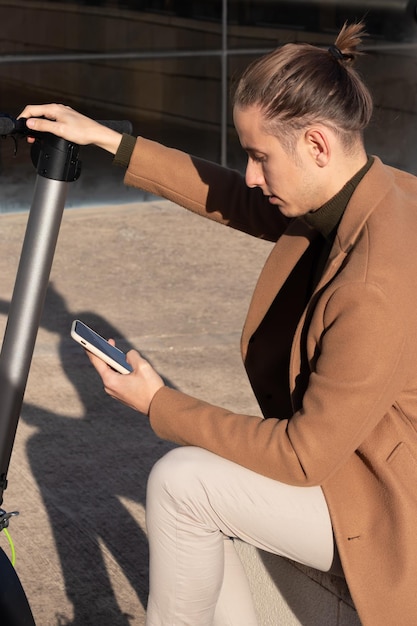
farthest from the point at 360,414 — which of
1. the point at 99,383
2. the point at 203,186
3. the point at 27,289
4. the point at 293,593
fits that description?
the point at 99,383

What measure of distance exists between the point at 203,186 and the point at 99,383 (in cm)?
200

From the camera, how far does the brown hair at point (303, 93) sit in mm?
2340

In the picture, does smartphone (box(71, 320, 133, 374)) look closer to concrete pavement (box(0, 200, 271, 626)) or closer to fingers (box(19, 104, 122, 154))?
fingers (box(19, 104, 122, 154))

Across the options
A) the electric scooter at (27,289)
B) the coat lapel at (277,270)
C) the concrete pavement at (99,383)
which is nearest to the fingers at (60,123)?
the electric scooter at (27,289)

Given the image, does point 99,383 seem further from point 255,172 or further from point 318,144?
point 318,144

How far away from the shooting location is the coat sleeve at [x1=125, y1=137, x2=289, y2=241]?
3148 mm

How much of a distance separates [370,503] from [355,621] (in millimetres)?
303

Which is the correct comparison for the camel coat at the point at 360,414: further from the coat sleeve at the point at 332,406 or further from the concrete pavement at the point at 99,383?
the concrete pavement at the point at 99,383

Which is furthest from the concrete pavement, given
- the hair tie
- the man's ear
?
the hair tie

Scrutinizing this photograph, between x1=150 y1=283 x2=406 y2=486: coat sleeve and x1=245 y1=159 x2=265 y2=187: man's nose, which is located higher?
x1=245 y1=159 x2=265 y2=187: man's nose

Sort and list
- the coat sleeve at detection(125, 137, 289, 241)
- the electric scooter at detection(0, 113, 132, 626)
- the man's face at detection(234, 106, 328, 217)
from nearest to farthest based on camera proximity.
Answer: the man's face at detection(234, 106, 328, 217)
the electric scooter at detection(0, 113, 132, 626)
the coat sleeve at detection(125, 137, 289, 241)

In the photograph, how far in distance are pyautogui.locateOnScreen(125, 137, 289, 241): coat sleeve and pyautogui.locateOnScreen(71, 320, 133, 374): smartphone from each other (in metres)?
0.75

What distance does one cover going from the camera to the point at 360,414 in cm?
228

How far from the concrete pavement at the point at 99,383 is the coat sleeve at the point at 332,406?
40.3 inches
